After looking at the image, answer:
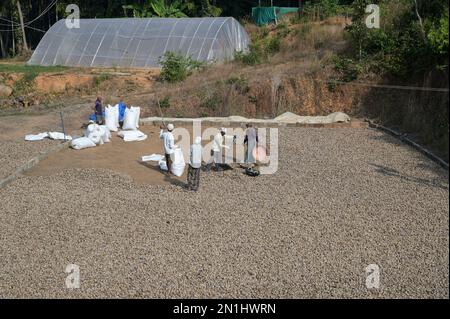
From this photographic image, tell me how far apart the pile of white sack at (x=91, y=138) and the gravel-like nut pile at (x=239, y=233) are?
2.15 meters

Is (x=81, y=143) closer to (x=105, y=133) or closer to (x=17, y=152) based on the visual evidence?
(x=105, y=133)

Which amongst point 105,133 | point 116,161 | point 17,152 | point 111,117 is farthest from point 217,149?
point 17,152

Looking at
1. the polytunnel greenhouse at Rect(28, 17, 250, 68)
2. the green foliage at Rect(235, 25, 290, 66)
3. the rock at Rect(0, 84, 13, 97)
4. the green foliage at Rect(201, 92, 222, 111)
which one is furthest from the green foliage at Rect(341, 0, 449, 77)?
the rock at Rect(0, 84, 13, 97)

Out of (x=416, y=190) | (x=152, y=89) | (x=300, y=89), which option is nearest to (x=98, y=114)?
(x=152, y=89)

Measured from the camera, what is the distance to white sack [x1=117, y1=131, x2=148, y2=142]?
548 inches

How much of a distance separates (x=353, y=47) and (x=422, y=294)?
14.1 metres

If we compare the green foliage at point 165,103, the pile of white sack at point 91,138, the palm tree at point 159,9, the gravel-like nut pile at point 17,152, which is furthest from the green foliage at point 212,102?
the palm tree at point 159,9

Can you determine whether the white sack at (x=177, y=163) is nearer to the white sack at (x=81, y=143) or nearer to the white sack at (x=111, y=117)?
the white sack at (x=81, y=143)

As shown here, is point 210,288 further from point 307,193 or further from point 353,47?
point 353,47

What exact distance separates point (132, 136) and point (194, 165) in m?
4.87

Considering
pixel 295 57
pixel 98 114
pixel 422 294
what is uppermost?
pixel 295 57

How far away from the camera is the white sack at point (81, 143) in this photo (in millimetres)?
13117

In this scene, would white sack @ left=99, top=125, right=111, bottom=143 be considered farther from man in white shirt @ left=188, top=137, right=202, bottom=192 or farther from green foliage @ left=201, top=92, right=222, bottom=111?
man in white shirt @ left=188, top=137, right=202, bottom=192

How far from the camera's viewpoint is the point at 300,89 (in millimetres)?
16875
